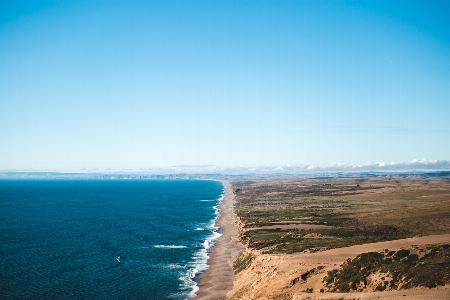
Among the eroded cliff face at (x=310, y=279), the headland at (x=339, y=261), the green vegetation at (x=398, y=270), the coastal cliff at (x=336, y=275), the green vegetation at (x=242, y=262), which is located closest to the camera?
the coastal cliff at (x=336, y=275)

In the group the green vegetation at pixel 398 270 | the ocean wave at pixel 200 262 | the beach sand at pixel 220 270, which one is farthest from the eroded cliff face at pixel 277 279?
the ocean wave at pixel 200 262

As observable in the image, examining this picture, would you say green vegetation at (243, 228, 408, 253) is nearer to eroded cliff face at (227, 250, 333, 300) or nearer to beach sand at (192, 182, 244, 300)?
beach sand at (192, 182, 244, 300)

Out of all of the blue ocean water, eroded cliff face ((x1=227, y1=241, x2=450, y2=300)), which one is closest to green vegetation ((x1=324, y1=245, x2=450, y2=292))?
eroded cliff face ((x1=227, y1=241, x2=450, y2=300))

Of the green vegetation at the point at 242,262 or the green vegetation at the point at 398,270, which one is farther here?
the green vegetation at the point at 242,262

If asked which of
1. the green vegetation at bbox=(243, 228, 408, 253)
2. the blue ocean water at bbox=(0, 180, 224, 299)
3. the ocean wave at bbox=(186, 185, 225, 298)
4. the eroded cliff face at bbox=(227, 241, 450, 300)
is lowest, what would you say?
the ocean wave at bbox=(186, 185, 225, 298)

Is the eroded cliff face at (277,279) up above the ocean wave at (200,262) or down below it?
above

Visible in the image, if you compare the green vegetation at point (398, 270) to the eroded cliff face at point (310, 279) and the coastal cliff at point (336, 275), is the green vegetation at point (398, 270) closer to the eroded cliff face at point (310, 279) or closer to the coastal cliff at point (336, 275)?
the coastal cliff at point (336, 275)

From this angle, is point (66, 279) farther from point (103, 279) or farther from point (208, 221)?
point (208, 221)
